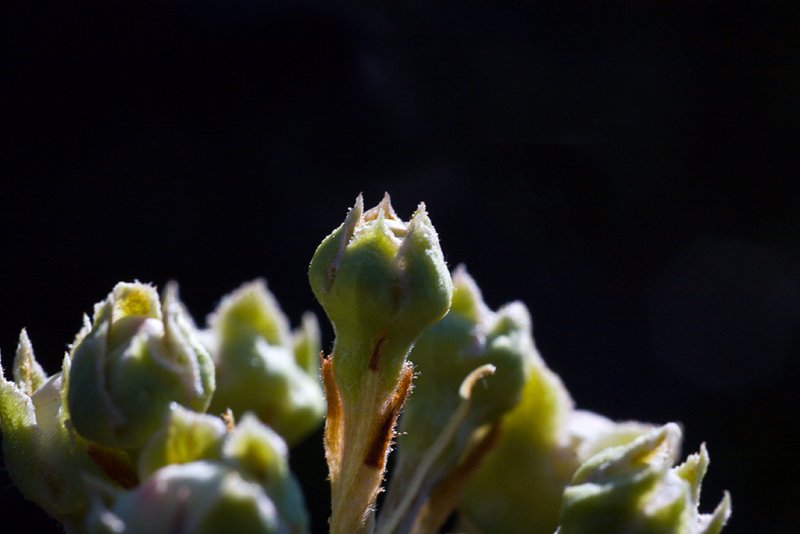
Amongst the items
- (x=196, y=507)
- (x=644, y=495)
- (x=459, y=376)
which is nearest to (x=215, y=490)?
(x=196, y=507)

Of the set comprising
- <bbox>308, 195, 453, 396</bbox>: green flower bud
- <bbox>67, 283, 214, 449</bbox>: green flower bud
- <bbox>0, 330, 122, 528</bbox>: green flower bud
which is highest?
<bbox>308, 195, 453, 396</bbox>: green flower bud

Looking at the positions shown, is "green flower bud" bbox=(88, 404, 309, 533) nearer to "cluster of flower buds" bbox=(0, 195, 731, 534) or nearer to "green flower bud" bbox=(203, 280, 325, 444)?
"cluster of flower buds" bbox=(0, 195, 731, 534)

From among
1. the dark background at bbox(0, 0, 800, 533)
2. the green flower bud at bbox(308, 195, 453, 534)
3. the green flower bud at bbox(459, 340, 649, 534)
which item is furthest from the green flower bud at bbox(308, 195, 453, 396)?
the dark background at bbox(0, 0, 800, 533)

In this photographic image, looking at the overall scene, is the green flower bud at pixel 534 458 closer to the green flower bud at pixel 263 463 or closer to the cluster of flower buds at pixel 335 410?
the cluster of flower buds at pixel 335 410

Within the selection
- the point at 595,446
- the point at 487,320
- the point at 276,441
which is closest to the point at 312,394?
the point at 487,320

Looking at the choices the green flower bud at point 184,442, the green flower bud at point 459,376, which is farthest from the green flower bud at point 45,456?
the green flower bud at point 459,376

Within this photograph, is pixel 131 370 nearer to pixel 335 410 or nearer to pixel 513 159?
pixel 335 410
